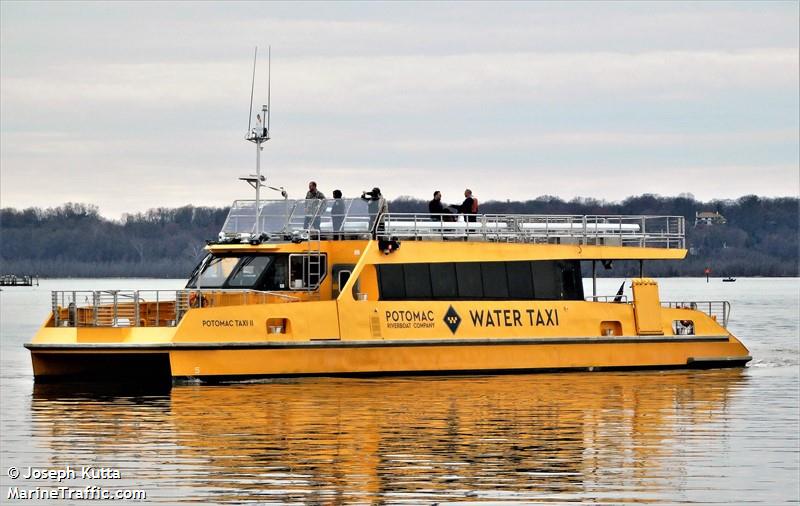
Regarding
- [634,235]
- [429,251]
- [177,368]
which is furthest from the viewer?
[634,235]

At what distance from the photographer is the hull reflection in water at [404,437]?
17.4 meters

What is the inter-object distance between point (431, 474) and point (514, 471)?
1.09m

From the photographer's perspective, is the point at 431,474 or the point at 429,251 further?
the point at 429,251

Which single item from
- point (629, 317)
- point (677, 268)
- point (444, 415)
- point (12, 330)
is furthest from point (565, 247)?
point (677, 268)

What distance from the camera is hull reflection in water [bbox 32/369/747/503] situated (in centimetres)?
1742

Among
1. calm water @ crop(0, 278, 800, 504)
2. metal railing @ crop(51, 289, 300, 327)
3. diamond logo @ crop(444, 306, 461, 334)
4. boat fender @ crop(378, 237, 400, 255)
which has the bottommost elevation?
calm water @ crop(0, 278, 800, 504)

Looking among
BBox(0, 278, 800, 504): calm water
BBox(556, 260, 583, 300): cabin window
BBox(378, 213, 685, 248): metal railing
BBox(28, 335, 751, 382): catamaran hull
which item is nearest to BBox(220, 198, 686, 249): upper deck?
Result: BBox(378, 213, 685, 248): metal railing

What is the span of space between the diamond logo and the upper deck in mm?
1779

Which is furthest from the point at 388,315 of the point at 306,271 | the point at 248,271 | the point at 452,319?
the point at 248,271

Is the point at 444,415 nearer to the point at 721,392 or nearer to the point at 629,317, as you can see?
the point at 721,392

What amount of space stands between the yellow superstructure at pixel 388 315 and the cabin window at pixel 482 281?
0.09ft

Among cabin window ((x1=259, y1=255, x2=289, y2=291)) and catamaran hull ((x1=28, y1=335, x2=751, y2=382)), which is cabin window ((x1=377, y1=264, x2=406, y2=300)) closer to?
catamaran hull ((x1=28, y1=335, x2=751, y2=382))

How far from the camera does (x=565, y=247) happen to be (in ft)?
104

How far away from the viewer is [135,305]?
27.6m
